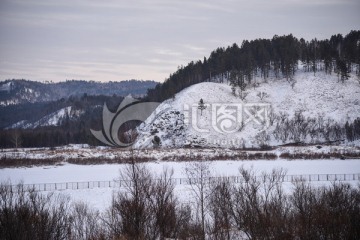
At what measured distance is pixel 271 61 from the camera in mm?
124000

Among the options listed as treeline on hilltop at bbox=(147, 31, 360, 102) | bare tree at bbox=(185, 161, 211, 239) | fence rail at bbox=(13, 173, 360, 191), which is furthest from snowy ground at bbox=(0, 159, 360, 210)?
treeline on hilltop at bbox=(147, 31, 360, 102)

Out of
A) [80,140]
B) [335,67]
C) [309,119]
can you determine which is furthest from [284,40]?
[80,140]

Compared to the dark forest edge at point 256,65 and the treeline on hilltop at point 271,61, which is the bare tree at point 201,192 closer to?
the dark forest edge at point 256,65

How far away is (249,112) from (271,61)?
1295 inches

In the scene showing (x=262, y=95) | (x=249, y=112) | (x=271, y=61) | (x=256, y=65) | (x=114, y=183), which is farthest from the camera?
(x=271, y=61)

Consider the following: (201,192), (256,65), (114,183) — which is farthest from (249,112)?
(201,192)

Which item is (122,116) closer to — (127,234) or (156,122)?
(156,122)

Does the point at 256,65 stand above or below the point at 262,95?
above

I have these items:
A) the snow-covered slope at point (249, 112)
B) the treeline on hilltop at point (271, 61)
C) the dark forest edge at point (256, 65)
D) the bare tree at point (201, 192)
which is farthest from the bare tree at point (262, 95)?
the bare tree at point (201, 192)

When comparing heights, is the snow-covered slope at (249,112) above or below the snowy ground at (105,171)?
above

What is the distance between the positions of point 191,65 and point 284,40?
36.5 meters

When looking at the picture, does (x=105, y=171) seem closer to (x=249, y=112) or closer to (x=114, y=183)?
(x=114, y=183)

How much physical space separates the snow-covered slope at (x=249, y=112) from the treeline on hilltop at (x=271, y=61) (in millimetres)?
5084

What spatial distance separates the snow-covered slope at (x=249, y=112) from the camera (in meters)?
88.4
